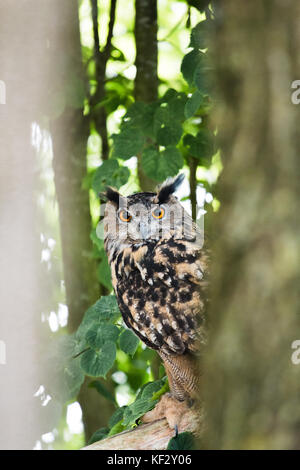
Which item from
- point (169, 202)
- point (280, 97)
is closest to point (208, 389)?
point (280, 97)

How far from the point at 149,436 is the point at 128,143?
3.15 feet

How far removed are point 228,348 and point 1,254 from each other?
632 mm

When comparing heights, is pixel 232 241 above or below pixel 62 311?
above

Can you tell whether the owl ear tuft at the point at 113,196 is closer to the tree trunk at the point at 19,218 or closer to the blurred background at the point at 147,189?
the blurred background at the point at 147,189

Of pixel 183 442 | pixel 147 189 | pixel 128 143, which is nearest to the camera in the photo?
pixel 183 442

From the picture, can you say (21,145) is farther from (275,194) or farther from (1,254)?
(275,194)

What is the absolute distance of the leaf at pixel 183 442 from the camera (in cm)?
123

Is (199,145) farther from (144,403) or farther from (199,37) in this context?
(144,403)

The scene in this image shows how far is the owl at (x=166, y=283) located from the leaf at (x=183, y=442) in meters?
0.13

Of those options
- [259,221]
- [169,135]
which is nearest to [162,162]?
[169,135]

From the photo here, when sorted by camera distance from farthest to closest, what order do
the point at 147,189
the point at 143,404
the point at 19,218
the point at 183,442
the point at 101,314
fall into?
the point at 147,189
the point at 101,314
the point at 143,404
the point at 183,442
the point at 19,218

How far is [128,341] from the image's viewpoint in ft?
5.35

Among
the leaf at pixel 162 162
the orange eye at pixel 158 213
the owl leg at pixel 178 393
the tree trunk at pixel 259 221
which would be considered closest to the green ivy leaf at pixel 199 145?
the leaf at pixel 162 162

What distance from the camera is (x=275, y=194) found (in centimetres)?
47
